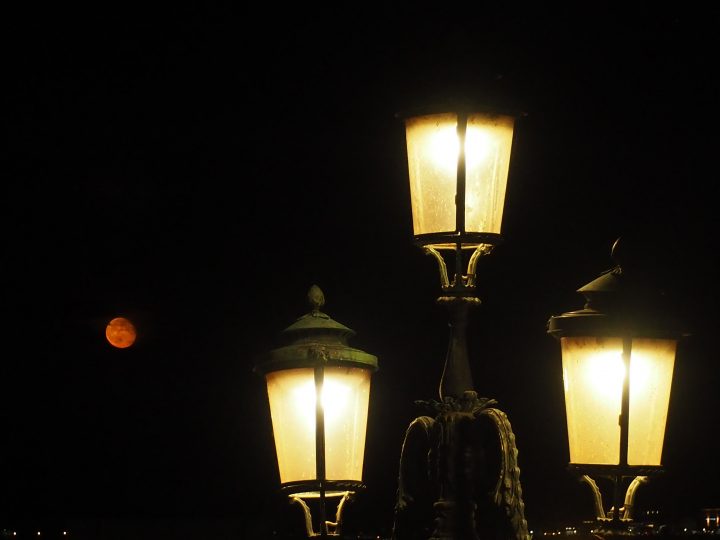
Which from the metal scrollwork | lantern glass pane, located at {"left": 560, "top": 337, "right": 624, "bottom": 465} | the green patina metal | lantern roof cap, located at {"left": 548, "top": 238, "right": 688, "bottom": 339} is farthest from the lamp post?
the green patina metal

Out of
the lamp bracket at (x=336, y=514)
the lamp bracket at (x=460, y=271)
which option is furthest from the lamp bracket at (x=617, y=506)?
the lamp bracket at (x=336, y=514)

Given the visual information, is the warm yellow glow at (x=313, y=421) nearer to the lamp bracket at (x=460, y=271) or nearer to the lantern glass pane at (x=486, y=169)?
the lamp bracket at (x=460, y=271)

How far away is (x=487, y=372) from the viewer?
54.1 ft

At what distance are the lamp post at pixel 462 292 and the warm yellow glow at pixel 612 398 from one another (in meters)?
0.28

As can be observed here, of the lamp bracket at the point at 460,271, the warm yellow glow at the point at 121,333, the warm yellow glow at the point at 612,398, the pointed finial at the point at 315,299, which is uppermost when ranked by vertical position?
the warm yellow glow at the point at 121,333

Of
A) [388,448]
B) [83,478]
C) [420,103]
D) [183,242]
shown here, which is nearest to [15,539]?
[83,478]

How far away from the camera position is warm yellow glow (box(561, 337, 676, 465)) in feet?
22.2

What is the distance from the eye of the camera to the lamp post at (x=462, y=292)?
6.88 meters

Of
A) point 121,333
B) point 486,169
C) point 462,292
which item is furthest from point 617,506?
point 121,333

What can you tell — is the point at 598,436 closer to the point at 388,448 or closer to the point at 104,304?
the point at 388,448

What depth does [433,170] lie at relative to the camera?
273 inches

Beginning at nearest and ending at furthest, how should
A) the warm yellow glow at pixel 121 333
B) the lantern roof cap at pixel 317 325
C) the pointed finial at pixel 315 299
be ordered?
1. the lantern roof cap at pixel 317 325
2. the pointed finial at pixel 315 299
3. the warm yellow glow at pixel 121 333

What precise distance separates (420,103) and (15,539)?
17.0 meters

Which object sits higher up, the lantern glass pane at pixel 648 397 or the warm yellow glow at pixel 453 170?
the warm yellow glow at pixel 453 170
